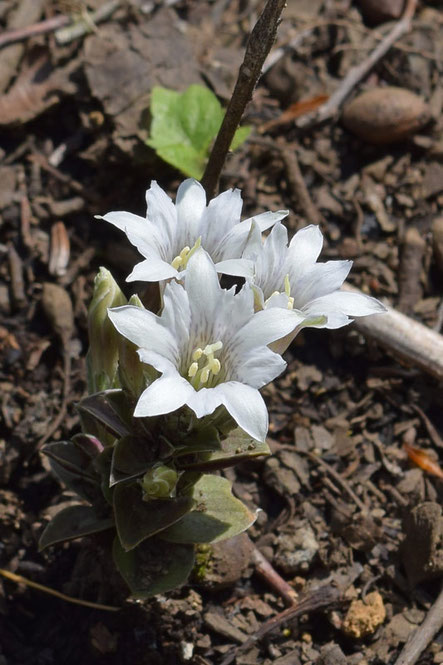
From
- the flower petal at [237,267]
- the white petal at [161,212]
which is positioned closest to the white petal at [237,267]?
the flower petal at [237,267]

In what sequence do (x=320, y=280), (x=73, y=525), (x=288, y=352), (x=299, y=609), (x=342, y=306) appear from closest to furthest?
(x=342, y=306) → (x=320, y=280) → (x=73, y=525) → (x=299, y=609) → (x=288, y=352)

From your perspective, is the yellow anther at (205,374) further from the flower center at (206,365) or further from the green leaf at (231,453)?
the green leaf at (231,453)

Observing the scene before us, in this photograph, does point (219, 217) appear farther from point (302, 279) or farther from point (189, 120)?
point (189, 120)

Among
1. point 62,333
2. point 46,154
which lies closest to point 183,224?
point 62,333

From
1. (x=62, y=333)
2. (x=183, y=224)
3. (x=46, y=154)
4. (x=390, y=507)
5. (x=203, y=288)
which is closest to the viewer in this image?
(x=203, y=288)

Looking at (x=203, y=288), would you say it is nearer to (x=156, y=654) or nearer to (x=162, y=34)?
(x=156, y=654)

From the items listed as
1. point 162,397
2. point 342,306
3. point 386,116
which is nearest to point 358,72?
point 386,116

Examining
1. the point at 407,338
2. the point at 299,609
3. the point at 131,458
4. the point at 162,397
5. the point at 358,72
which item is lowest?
the point at 299,609
